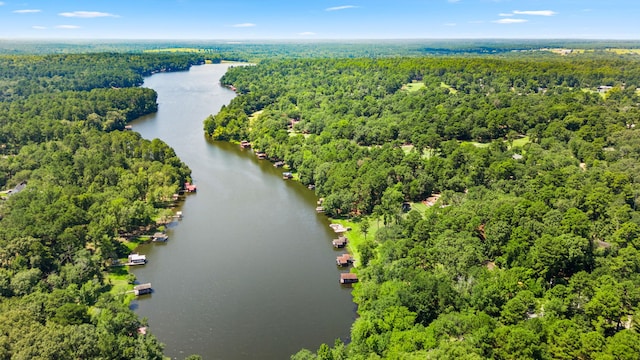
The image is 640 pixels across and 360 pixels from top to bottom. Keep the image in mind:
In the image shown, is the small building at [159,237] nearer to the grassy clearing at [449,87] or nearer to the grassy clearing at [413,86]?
the grassy clearing at [413,86]

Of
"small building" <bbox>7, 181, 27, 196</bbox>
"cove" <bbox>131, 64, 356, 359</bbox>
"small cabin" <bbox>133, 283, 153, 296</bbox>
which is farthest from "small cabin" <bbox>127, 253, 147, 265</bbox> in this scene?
"small building" <bbox>7, 181, 27, 196</bbox>

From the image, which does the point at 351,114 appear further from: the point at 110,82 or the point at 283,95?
the point at 110,82

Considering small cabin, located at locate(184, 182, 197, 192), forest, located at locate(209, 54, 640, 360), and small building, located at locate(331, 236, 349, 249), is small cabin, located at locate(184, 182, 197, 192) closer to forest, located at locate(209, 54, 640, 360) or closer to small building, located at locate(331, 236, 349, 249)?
forest, located at locate(209, 54, 640, 360)

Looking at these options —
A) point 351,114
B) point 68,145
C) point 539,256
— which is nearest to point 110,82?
point 68,145

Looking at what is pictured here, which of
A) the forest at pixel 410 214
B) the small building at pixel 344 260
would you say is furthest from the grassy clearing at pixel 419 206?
the small building at pixel 344 260

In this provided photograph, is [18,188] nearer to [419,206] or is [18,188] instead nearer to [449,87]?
[419,206]

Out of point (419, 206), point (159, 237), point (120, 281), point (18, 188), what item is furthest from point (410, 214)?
point (18, 188)

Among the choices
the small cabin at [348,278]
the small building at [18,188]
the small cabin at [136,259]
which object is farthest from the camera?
the small building at [18,188]
